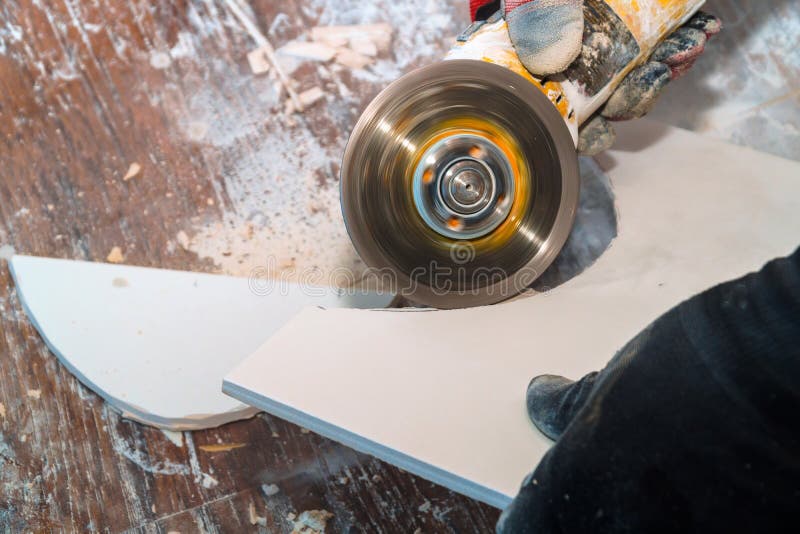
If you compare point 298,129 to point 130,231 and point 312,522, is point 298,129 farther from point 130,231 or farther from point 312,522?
point 312,522

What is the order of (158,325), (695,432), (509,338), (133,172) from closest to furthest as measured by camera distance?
(695,432), (509,338), (158,325), (133,172)

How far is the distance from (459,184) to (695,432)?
2.02ft

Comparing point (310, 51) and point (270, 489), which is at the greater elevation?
point (310, 51)

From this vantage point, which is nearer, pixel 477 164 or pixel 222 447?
pixel 477 164

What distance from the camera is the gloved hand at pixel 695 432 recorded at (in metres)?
0.59

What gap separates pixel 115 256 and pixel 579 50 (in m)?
1.11

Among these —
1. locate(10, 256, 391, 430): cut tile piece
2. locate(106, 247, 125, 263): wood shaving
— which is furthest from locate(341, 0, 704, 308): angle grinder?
locate(106, 247, 125, 263): wood shaving

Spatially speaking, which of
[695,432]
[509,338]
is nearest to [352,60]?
[509,338]

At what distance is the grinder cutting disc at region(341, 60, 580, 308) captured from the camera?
111cm

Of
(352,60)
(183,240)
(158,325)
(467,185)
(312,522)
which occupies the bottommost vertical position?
(312,522)

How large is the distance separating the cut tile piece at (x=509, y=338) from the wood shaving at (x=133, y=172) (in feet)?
2.46

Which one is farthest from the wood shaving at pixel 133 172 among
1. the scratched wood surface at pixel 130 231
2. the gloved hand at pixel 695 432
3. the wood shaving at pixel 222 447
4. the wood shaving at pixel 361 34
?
the gloved hand at pixel 695 432

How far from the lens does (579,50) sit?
1100 millimetres

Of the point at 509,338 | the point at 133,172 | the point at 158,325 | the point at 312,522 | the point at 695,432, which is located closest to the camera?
the point at 695,432
